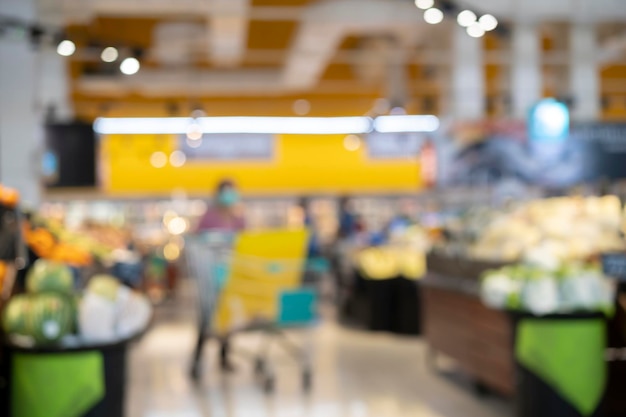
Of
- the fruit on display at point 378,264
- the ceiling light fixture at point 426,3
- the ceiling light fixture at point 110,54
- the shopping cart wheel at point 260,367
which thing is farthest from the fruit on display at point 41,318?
the fruit on display at point 378,264

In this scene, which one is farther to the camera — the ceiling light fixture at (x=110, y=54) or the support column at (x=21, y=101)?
the support column at (x=21, y=101)

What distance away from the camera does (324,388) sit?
6992 mm

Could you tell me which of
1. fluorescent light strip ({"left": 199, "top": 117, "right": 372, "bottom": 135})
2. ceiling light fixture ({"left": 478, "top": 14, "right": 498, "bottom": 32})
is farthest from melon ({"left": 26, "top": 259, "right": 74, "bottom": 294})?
fluorescent light strip ({"left": 199, "top": 117, "right": 372, "bottom": 135})

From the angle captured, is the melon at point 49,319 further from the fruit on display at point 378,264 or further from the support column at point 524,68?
the support column at point 524,68

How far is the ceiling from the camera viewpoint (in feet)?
43.6

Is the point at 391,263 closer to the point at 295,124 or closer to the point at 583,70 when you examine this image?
the point at 583,70

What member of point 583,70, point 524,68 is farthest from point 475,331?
point 583,70

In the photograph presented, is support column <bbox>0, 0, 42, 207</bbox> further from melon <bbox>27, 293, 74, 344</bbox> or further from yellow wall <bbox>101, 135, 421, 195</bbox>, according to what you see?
yellow wall <bbox>101, 135, 421, 195</bbox>

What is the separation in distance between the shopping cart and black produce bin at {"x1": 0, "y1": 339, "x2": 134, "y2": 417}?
3.10m

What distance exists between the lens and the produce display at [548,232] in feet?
20.7

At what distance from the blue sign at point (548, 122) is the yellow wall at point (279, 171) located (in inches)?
458

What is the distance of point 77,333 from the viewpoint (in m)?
3.92

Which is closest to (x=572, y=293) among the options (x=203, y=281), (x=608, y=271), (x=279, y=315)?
(x=608, y=271)

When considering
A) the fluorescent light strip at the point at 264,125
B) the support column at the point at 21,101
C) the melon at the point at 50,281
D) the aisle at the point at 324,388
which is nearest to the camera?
the melon at the point at 50,281
